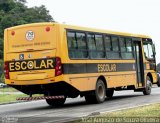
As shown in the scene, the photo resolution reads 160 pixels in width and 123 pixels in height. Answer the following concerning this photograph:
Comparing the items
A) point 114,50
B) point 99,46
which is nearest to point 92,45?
point 99,46

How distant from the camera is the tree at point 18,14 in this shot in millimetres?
98000

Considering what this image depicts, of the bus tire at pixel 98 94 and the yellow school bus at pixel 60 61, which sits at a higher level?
the yellow school bus at pixel 60 61

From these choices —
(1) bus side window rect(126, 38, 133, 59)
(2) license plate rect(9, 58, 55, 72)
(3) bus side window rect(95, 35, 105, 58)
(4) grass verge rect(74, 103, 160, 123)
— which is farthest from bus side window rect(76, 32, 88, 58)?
(4) grass verge rect(74, 103, 160, 123)

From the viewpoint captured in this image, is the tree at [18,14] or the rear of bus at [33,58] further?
the tree at [18,14]

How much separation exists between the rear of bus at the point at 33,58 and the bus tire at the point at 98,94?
210cm

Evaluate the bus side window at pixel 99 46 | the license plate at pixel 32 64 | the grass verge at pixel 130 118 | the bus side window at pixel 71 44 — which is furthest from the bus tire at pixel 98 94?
the grass verge at pixel 130 118

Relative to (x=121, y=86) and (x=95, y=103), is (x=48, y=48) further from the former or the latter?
(x=121, y=86)

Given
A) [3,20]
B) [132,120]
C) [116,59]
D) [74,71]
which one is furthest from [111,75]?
[3,20]

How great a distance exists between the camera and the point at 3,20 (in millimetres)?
97312

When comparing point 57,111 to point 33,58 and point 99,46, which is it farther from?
point 99,46

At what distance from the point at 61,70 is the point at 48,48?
0.99 metres

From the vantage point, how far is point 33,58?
66.7 feet

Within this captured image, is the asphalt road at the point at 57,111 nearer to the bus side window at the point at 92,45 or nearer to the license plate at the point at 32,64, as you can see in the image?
the license plate at the point at 32,64

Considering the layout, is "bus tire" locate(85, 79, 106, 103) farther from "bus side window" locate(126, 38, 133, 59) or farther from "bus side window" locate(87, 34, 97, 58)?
"bus side window" locate(126, 38, 133, 59)
